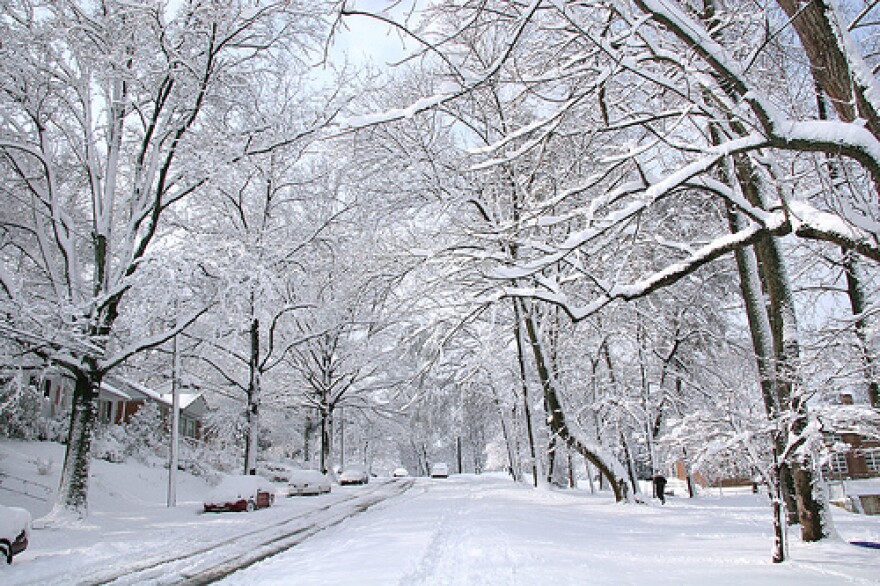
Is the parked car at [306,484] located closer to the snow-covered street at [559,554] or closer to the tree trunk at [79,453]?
the tree trunk at [79,453]

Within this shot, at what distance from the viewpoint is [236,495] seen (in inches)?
677

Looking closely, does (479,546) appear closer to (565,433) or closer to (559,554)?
(559,554)

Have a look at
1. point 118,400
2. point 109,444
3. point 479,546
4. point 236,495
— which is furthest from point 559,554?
point 118,400

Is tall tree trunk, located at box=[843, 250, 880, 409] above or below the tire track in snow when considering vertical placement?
above

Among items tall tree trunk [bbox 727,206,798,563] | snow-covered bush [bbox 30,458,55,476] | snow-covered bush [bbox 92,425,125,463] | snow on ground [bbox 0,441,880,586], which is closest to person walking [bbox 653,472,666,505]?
snow on ground [bbox 0,441,880,586]

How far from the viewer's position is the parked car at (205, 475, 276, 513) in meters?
A: 16.9

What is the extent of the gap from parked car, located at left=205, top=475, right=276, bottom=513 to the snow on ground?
0.66m

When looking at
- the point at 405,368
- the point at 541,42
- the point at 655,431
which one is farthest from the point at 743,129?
the point at 405,368

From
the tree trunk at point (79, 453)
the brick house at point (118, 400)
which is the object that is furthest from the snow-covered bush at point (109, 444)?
the tree trunk at point (79, 453)

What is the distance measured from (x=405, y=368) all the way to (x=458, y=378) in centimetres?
1765

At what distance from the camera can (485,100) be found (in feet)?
48.8

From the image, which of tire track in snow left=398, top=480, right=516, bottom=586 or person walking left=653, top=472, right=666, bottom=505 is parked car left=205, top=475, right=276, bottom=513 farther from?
person walking left=653, top=472, right=666, bottom=505

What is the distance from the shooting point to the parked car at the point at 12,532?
8.37m

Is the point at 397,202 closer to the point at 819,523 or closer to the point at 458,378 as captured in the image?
the point at 458,378
